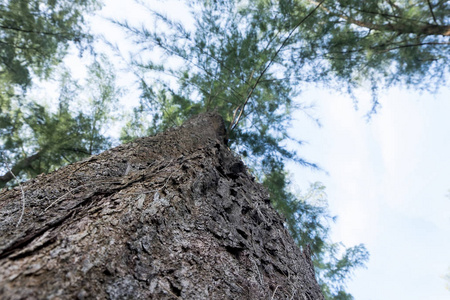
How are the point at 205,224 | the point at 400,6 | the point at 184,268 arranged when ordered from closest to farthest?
the point at 184,268 < the point at 205,224 < the point at 400,6

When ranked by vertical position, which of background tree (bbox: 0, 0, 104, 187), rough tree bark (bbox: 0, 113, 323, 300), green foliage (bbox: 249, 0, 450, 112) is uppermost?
green foliage (bbox: 249, 0, 450, 112)

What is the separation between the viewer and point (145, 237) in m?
0.92

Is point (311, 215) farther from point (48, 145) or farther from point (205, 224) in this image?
point (48, 145)

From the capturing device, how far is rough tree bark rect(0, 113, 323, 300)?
690mm

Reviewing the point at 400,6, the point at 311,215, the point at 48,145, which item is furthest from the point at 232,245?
the point at 400,6

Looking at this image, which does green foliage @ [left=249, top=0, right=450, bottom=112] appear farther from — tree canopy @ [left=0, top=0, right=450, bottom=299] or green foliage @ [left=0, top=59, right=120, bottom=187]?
green foliage @ [left=0, top=59, right=120, bottom=187]

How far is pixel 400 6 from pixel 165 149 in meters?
5.35

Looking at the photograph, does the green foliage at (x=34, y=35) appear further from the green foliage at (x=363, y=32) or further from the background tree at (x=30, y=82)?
the green foliage at (x=363, y=32)

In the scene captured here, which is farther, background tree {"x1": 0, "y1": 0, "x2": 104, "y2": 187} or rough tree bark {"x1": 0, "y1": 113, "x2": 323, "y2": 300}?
background tree {"x1": 0, "y1": 0, "x2": 104, "y2": 187}

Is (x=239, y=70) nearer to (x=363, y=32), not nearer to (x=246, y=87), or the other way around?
(x=246, y=87)

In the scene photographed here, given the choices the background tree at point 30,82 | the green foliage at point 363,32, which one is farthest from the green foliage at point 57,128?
the green foliage at point 363,32

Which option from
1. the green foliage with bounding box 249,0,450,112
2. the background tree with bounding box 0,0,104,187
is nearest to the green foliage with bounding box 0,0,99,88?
the background tree with bounding box 0,0,104,187

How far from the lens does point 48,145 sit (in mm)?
4516

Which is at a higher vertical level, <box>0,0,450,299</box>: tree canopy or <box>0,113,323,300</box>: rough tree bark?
<box>0,0,450,299</box>: tree canopy
